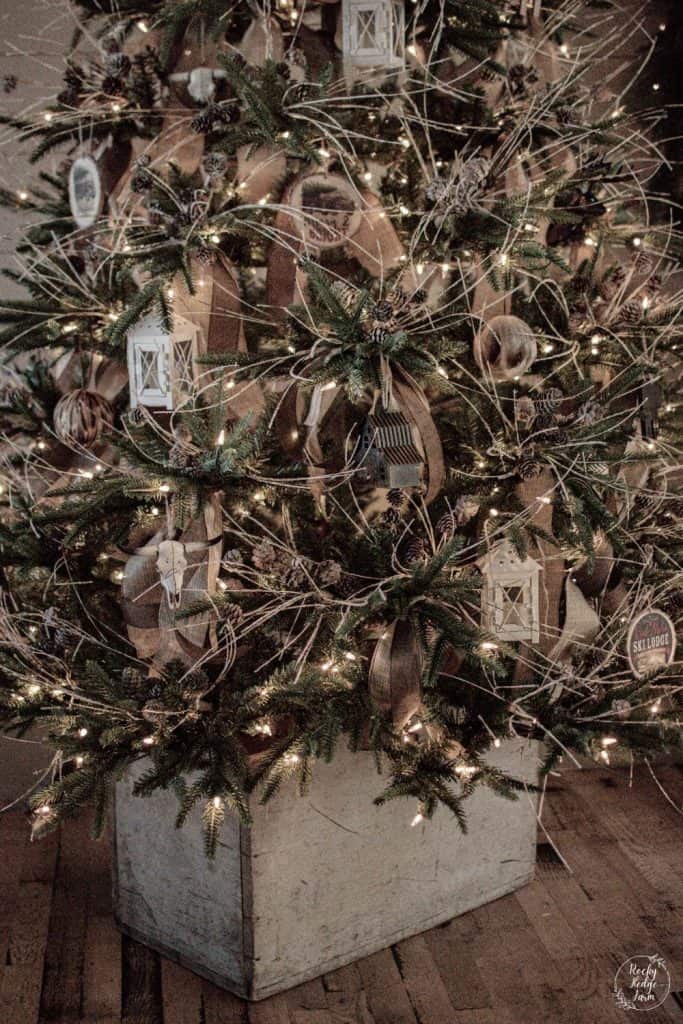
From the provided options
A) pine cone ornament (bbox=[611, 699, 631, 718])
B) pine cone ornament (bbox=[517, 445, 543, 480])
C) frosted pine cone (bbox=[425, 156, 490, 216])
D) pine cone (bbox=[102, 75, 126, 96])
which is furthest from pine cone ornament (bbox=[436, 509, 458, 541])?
pine cone (bbox=[102, 75, 126, 96])

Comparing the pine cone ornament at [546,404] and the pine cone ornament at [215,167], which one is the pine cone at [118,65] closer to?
the pine cone ornament at [215,167]

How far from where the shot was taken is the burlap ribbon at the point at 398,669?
1348 millimetres

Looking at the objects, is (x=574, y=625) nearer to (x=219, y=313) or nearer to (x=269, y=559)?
(x=269, y=559)

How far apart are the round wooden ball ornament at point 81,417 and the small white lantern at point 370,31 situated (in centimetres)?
64

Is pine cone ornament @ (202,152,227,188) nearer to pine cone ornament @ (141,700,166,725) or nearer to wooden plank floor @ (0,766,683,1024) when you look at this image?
pine cone ornament @ (141,700,166,725)

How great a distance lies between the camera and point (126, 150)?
1652 millimetres

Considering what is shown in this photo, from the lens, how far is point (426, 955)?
5.46 ft

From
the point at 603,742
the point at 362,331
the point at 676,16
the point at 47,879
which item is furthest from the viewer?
the point at 676,16

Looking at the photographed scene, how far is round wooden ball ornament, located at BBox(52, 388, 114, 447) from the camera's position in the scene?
5.07ft

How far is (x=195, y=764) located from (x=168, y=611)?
21cm

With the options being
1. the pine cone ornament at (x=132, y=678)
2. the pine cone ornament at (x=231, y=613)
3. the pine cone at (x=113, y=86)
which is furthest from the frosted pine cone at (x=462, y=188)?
the pine cone ornament at (x=132, y=678)

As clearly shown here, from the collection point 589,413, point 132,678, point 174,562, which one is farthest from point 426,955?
point 589,413

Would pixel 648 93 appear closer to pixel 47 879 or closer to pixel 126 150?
pixel 126 150

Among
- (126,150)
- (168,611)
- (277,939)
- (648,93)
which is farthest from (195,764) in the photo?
(648,93)
